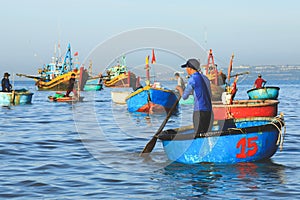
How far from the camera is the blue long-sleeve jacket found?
11.5m

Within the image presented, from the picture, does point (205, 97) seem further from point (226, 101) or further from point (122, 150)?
point (226, 101)

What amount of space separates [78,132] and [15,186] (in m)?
A: 10.0

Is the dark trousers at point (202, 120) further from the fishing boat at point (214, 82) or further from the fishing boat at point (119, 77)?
the fishing boat at point (119, 77)

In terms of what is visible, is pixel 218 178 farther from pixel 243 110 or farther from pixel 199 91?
pixel 243 110

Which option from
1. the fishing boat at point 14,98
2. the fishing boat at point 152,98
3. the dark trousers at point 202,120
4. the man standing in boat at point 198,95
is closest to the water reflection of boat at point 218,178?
the dark trousers at point 202,120

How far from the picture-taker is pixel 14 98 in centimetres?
3438

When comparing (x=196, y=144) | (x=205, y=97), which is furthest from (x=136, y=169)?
(x=205, y=97)

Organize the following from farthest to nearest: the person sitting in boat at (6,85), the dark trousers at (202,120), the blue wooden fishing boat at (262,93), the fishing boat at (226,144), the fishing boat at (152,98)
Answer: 1. the blue wooden fishing boat at (262,93)
2. the person sitting in boat at (6,85)
3. the fishing boat at (152,98)
4. the dark trousers at (202,120)
5. the fishing boat at (226,144)

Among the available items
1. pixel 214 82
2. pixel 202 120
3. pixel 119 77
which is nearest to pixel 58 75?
pixel 119 77

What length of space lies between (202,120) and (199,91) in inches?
28.1

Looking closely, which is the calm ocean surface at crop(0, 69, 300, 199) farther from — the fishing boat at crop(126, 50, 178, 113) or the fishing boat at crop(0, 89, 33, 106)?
the fishing boat at crop(0, 89, 33, 106)

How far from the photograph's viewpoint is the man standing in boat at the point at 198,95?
1145cm

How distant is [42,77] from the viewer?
8162 cm

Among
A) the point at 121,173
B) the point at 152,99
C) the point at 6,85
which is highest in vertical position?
the point at 6,85
